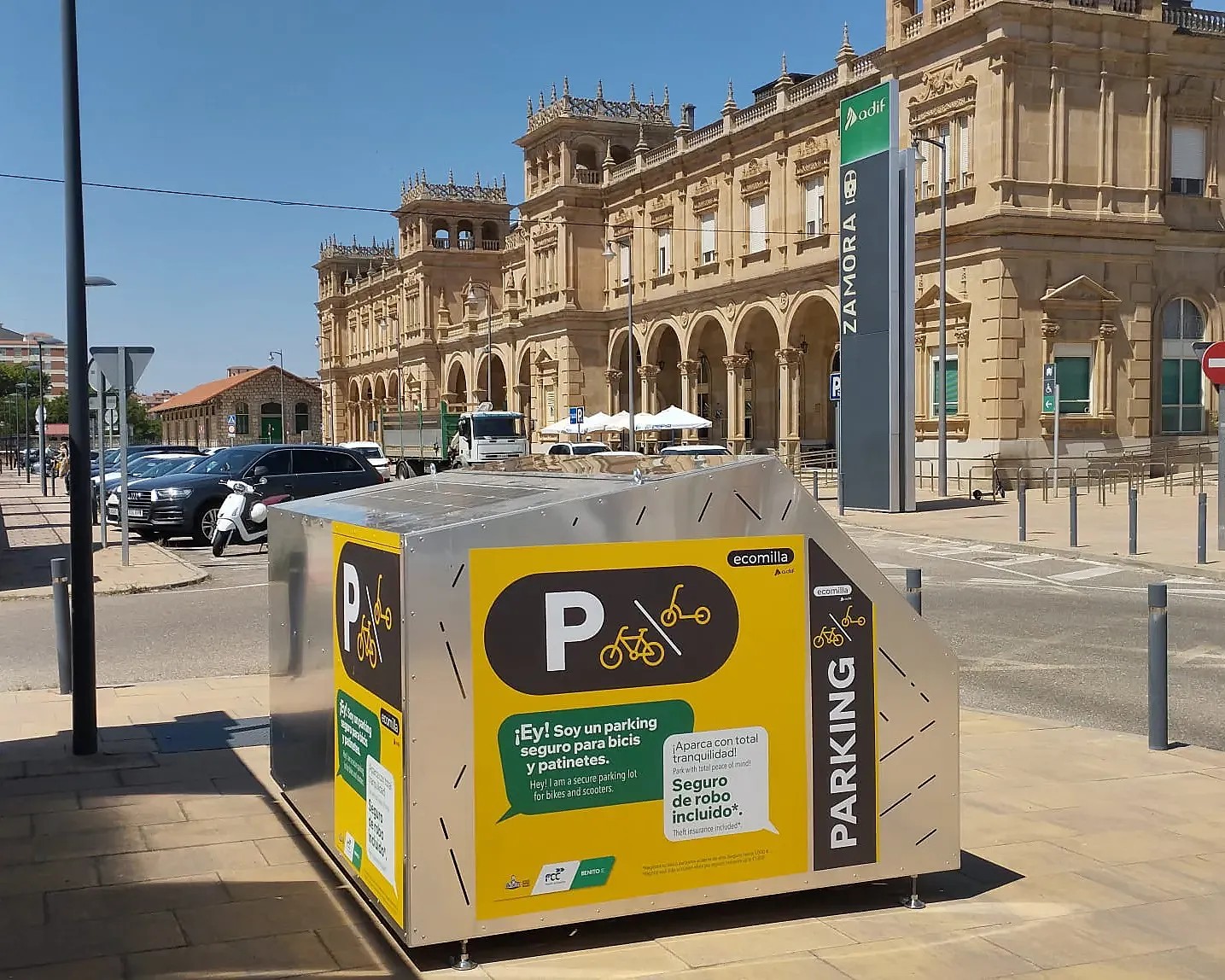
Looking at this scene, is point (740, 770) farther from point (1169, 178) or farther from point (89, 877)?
point (1169, 178)

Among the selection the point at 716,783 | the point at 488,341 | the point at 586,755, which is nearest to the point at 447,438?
the point at 488,341

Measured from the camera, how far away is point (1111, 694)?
29.4ft

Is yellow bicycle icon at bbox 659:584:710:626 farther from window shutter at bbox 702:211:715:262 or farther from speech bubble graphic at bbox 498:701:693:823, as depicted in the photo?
window shutter at bbox 702:211:715:262

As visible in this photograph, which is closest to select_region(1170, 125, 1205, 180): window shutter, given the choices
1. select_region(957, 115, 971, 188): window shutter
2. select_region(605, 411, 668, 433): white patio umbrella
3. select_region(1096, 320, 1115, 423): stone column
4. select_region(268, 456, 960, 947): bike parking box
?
select_region(1096, 320, 1115, 423): stone column

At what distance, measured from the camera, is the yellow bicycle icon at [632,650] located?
423 centimetres

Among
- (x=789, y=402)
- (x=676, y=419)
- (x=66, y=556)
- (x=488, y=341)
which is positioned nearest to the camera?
(x=66, y=556)

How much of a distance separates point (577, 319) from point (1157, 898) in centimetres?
5293

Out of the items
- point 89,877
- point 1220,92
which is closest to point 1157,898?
point 89,877

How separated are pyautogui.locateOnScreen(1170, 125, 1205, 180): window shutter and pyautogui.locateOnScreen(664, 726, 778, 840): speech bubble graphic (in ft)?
118

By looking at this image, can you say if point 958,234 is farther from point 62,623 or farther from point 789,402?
point 62,623

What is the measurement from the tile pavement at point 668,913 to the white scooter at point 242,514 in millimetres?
13201

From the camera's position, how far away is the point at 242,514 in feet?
66.3

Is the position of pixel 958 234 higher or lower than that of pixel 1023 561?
higher

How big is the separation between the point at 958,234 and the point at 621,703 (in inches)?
1273
